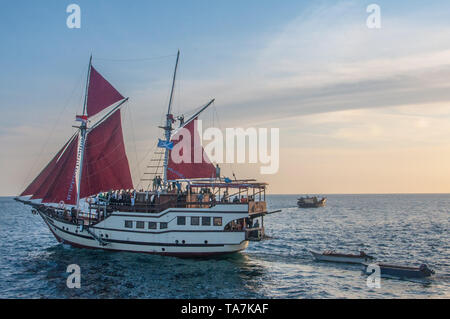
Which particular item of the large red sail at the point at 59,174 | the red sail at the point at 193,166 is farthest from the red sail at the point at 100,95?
the red sail at the point at 193,166

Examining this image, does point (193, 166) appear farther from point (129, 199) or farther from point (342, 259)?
point (342, 259)

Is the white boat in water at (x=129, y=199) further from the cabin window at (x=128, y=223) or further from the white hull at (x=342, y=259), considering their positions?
the white hull at (x=342, y=259)

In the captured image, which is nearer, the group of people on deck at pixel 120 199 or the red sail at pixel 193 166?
the group of people on deck at pixel 120 199

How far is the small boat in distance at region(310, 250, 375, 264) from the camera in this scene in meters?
29.0

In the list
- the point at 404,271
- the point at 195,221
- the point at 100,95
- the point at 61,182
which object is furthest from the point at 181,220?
the point at 100,95

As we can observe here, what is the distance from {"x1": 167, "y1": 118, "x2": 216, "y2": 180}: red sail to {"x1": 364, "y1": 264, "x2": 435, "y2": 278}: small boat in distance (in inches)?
686

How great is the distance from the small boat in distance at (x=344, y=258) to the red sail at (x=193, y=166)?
12.7m

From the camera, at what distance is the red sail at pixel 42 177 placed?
1384 inches

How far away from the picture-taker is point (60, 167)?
117 ft

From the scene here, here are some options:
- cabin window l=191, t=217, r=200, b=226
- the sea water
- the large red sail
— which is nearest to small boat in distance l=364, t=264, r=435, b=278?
the sea water

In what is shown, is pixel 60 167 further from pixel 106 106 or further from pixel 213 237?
pixel 213 237

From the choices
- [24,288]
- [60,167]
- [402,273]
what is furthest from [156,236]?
[402,273]

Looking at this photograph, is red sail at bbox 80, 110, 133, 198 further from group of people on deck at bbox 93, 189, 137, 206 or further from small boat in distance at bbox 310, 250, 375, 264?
small boat in distance at bbox 310, 250, 375, 264

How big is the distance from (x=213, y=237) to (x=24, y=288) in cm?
1387
